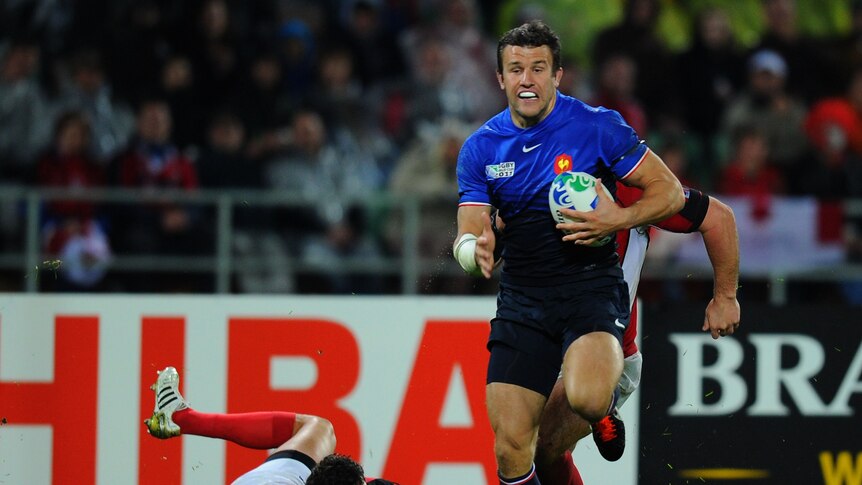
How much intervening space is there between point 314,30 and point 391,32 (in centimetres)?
63

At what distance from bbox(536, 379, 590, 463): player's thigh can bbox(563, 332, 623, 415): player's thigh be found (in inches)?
18.5

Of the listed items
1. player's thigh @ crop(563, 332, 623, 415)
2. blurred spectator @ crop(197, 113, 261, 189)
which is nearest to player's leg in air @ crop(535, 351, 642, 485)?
player's thigh @ crop(563, 332, 623, 415)

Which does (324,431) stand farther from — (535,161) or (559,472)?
(535,161)

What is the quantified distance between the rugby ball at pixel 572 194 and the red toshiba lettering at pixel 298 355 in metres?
2.09

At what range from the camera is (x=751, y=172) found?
33.7 ft

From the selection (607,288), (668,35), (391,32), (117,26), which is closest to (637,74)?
(668,35)

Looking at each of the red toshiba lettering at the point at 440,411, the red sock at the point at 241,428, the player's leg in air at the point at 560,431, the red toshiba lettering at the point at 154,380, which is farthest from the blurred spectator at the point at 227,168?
the player's leg in air at the point at 560,431

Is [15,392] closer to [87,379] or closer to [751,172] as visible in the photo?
[87,379]

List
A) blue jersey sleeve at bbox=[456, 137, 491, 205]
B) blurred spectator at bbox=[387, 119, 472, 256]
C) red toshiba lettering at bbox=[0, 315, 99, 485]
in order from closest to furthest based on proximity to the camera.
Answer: blue jersey sleeve at bbox=[456, 137, 491, 205], red toshiba lettering at bbox=[0, 315, 99, 485], blurred spectator at bbox=[387, 119, 472, 256]

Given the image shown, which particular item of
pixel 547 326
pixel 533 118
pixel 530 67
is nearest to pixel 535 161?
pixel 533 118

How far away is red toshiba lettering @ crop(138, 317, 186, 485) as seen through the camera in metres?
7.35

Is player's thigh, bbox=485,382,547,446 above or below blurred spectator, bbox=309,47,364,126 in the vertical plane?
below

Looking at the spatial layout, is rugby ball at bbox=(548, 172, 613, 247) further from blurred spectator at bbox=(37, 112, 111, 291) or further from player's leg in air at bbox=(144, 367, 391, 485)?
blurred spectator at bbox=(37, 112, 111, 291)

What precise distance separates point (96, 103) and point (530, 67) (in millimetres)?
5367
